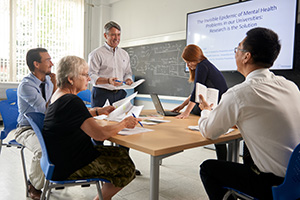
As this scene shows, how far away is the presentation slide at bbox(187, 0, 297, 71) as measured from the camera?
119 inches

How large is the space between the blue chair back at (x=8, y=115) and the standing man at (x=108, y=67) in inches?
31.1

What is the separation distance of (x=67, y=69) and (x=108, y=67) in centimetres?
138

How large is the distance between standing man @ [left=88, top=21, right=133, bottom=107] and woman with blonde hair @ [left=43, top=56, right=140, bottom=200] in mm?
1044

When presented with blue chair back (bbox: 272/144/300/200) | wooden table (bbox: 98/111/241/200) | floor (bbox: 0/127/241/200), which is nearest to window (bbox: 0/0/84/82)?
floor (bbox: 0/127/241/200)

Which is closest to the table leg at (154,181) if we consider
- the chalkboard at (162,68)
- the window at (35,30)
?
the chalkboard at (162,68)

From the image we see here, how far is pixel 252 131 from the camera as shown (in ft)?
4.06

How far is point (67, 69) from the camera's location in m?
1.58

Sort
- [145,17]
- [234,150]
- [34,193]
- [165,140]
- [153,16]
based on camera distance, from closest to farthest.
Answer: [165,140] < [234,150] < [34,193] < [153,16] < [145,17]

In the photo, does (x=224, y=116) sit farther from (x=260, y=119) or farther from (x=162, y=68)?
(x=162, y=68)

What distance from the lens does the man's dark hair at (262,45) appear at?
1.26 m

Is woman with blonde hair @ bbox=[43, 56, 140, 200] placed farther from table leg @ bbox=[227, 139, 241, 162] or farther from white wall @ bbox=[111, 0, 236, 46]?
white wall @ bbox=[111, 0, 236, 46]

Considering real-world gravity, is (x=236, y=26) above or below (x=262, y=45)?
above

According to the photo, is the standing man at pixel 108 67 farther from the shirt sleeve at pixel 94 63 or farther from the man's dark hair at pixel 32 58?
the man's dark hair at pixel 32 58

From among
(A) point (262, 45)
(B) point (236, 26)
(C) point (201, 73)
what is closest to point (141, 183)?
(C) point (201, 73)
